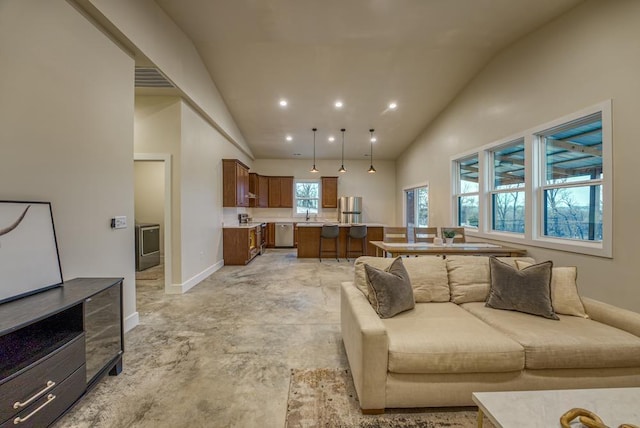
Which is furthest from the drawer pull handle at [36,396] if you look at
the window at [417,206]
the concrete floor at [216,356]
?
the window at [417,206]

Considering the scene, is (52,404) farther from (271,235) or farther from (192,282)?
(271,235)

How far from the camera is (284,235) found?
8547 millimetres

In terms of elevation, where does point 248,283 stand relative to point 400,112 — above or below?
below

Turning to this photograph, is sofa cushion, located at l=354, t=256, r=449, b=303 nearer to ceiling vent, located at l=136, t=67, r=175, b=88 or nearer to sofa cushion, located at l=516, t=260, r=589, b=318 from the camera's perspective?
sofa cushion, located at l=516, t=260, r=589, b=318

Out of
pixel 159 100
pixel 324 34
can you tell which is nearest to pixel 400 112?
pixel 324 34

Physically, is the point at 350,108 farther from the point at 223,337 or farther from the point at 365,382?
the point at 365,382

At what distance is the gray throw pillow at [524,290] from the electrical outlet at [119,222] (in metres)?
3.45

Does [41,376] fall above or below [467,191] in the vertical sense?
below

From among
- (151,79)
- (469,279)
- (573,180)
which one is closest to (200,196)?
(151,79)

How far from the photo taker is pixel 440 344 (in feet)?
5.27

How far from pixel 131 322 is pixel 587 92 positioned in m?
→ 5.47

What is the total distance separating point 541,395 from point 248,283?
3.95 m

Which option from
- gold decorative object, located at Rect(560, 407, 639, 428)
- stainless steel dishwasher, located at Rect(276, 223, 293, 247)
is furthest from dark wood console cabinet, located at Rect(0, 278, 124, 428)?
stainless steel dishwasher, located at Rect(276, 223, 293, 247)

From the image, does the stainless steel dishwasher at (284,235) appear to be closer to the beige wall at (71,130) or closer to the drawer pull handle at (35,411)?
the beige wall at (71,130)
